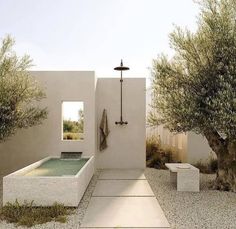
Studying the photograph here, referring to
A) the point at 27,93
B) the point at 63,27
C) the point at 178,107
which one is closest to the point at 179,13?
the point at 178,107

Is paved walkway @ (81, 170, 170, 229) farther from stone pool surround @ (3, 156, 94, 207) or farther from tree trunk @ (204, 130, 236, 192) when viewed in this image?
tree trunk @ (204, 130, 236, 192)

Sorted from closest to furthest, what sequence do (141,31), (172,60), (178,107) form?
(178,107) < (172,60) < (141,31)

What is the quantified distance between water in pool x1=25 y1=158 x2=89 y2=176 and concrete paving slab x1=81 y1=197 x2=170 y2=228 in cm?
139

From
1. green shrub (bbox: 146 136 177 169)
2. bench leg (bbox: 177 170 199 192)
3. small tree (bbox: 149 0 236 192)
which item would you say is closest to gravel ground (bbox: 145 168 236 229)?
bench leg (bbox: 177 170 199 192)

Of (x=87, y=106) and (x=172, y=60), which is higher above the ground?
(x=172, y=60)

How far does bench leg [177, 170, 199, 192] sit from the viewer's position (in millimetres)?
8133

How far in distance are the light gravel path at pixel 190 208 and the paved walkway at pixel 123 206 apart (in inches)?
6.2

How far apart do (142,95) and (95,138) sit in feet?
8.21

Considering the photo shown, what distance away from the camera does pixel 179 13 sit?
877 cm

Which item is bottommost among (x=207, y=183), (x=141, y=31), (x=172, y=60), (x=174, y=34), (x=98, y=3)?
(x=207, y=183)

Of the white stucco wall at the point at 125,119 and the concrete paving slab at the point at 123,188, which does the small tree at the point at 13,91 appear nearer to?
the concrete paving slab at the point at 123,188

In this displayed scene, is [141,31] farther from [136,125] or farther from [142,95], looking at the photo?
[136,125]

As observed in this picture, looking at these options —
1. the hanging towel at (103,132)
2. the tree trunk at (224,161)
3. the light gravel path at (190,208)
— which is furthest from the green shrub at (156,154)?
the tree trunk at (224,161)

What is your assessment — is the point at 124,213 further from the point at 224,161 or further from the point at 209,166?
the point at 209,166
